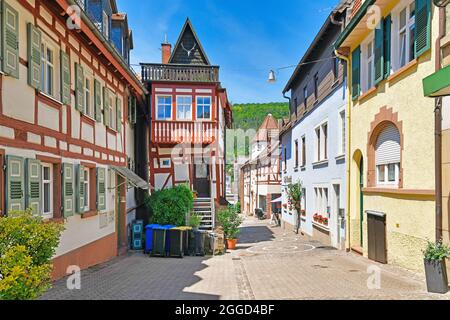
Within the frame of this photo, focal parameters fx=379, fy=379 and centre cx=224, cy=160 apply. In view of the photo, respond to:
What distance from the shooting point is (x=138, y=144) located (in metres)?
19.3

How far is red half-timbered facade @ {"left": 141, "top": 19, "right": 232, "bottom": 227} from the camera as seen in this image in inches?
772

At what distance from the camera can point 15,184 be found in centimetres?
681

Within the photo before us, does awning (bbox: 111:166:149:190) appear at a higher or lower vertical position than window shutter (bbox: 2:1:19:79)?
lower

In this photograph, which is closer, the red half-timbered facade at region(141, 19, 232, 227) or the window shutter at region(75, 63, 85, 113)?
the window shutter at region(75, 63, 85, 113)

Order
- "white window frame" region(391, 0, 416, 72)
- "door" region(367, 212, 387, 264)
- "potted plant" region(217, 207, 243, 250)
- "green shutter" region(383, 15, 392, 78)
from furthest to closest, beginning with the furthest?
"potted plant" region(217, 207, 243, 250), "door" region(367, 212, 387, 264), "green shutter" region(383, 15, 392, 78), "white window frame" region(391, 0, 416, 72)

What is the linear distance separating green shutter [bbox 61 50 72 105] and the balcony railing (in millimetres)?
10550

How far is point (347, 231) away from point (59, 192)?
10.1 metres

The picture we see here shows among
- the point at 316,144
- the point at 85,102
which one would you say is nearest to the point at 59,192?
the point at 85,102

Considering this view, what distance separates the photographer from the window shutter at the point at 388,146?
10492 millimetres

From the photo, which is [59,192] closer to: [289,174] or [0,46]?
[0,46]

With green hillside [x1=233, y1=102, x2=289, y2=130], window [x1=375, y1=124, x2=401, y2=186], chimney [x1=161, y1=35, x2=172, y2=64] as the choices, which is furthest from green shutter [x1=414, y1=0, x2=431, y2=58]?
green hillside [x1=233, y1=102, x2=289, y2=130]

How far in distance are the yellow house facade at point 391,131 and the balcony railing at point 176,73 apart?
7902 mm

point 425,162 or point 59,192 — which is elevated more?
point 425,162

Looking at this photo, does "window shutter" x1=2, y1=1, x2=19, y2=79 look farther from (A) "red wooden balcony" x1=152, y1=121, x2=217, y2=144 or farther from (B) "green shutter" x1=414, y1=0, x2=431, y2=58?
(A) "red wooden balcony" x1=152, y1=121, x2=217, y2=144
